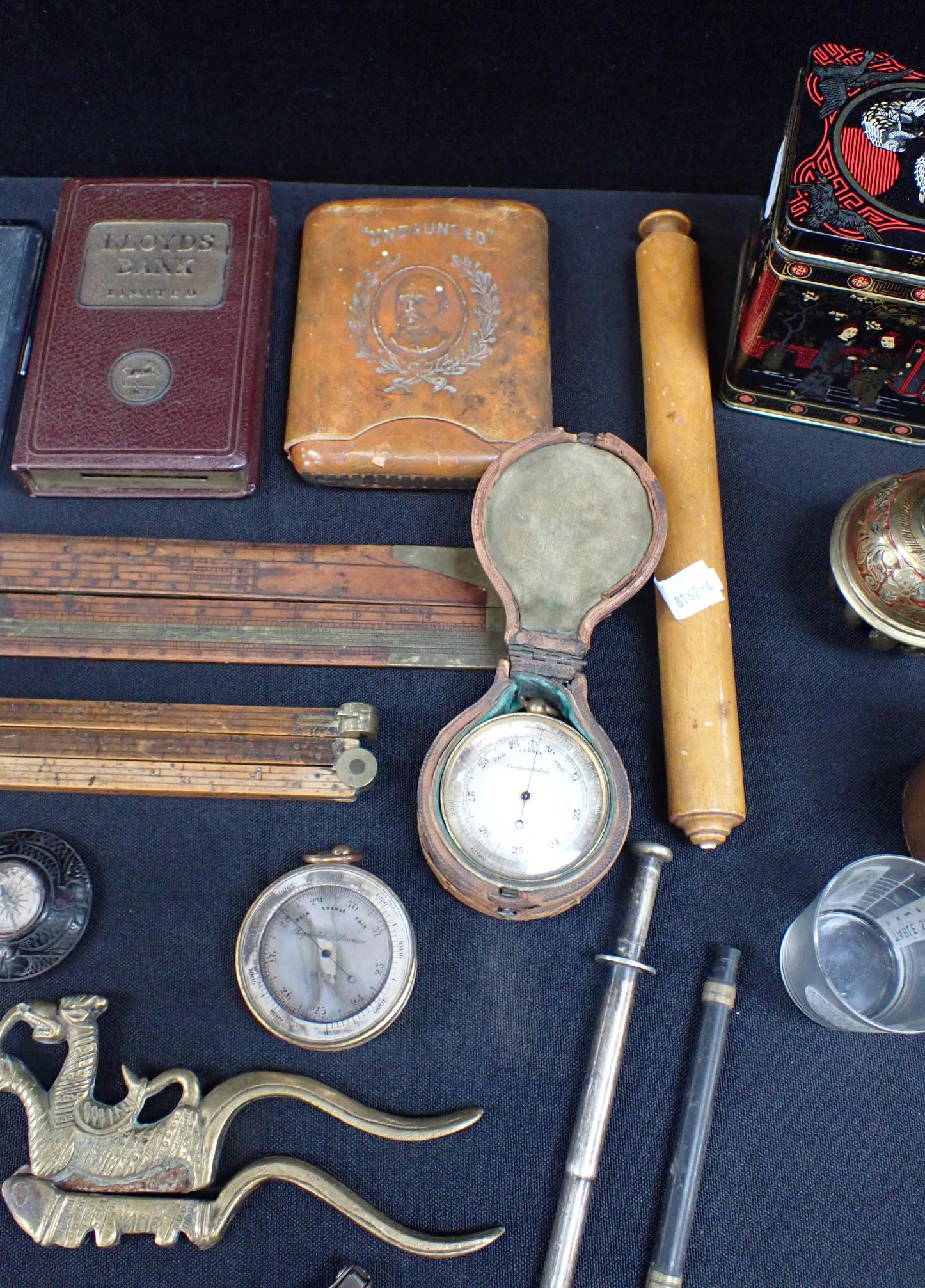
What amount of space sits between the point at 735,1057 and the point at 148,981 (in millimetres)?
1218

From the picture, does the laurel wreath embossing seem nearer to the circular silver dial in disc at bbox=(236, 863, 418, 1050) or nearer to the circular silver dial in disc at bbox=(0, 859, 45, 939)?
the circular silver dial in disc at bbox=(236, 863, 418, 1050)

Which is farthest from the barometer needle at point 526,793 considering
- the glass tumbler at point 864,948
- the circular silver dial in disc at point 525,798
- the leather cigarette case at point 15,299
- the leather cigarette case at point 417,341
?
the leather cigarette case at point 15,299

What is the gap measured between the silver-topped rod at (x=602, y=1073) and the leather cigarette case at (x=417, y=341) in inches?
39.2

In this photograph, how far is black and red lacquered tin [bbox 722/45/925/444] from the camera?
2.05 meters

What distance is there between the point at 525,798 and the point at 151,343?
1.42 metres

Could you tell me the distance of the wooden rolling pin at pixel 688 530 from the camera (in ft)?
6.95

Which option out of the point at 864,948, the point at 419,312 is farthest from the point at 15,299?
the point at 864,948

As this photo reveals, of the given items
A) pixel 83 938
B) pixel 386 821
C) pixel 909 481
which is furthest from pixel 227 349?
pixel 909 481

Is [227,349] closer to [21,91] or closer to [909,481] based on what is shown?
[21,91]

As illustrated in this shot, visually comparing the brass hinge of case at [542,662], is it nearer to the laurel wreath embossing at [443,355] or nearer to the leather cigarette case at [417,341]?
the leather cigarette case at [417,341]

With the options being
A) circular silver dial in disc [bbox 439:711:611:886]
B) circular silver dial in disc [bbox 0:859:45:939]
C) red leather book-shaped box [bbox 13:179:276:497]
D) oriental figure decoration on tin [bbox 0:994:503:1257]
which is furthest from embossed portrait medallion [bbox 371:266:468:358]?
oriental figure decoration on tin [bbox 0:994:503:1257]

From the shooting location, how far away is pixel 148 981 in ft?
7.08

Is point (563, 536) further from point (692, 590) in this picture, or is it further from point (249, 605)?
point (249, 605)

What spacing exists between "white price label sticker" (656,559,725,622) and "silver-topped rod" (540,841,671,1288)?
0.51 m
